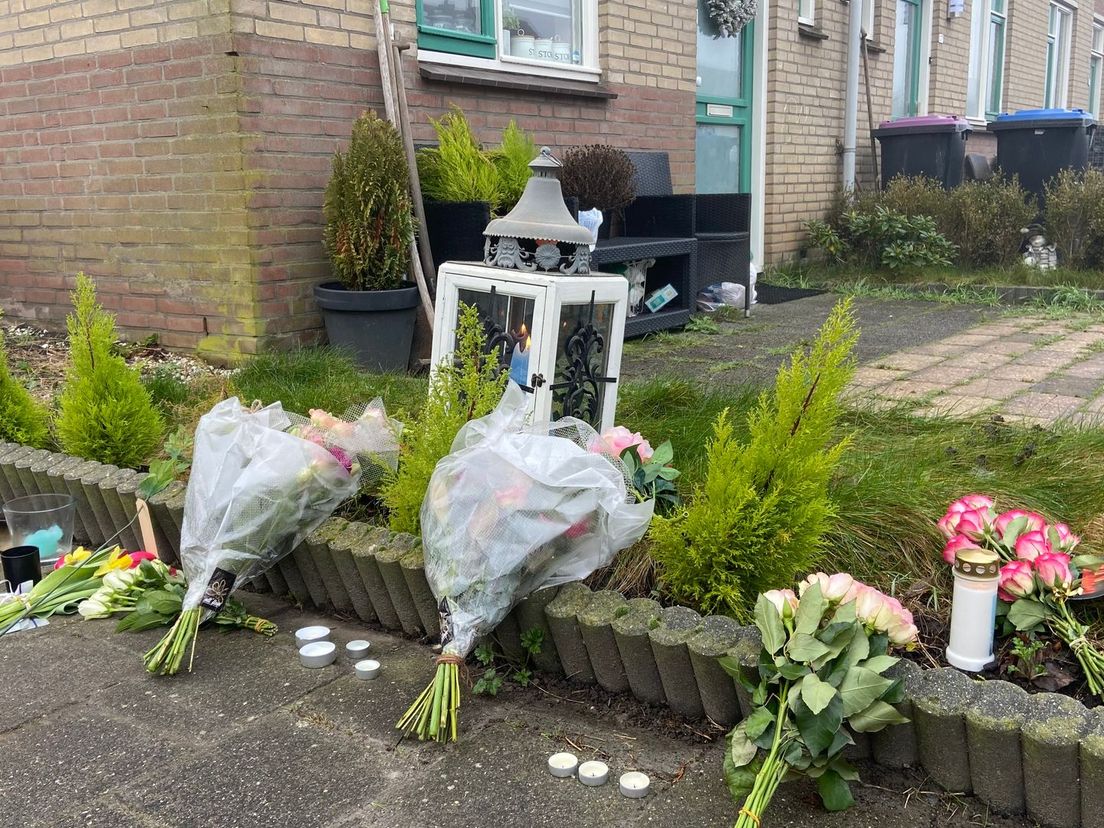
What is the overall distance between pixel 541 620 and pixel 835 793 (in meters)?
0.72

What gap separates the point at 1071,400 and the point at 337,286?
10.9 ft

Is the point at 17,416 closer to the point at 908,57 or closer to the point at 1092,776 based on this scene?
the point at 1092,776

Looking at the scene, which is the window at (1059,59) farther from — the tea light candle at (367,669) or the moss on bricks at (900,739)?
the tea light candle at (367,669)

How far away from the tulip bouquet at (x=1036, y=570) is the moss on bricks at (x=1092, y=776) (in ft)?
0.76

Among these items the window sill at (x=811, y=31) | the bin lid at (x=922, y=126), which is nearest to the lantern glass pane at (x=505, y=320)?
the window sill at (x=811, y=31)

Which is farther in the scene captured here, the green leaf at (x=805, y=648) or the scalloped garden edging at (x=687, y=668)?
the green leaf at (x=805, y=648)

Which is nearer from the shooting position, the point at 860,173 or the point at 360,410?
the point at 360,410

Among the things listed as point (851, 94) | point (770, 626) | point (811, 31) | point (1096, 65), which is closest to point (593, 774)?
point (770, 626)

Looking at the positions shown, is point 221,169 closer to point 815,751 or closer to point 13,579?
point 13,579

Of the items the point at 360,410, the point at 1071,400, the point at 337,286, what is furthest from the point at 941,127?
the point at 360,410

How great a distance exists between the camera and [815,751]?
1603mm

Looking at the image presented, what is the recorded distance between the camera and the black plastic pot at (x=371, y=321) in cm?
466

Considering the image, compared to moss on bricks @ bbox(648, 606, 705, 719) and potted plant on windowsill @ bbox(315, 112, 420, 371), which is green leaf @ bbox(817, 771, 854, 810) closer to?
moss on bricks @ bbox(648, 606, 705, 719)

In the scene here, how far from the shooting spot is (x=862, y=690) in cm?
164
